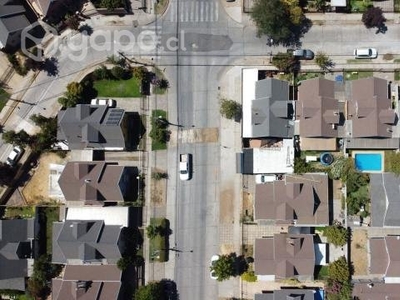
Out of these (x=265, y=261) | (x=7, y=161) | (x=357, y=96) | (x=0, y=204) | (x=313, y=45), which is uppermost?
(x=313, y=45)

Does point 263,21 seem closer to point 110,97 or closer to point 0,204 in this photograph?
point 110,97

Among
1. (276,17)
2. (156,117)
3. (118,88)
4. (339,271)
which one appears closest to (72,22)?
(118,88)

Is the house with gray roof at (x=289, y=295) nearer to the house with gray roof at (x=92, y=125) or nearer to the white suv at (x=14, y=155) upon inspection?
the house with gray roof at (x=92, y=125)

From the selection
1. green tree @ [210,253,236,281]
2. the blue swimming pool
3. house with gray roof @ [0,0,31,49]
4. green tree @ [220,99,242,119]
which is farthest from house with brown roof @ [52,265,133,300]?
the blue swimming pool

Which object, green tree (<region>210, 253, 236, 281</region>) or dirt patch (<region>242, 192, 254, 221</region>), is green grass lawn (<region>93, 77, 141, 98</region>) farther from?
green tree (<region>210, 253, 236, 281</region>)

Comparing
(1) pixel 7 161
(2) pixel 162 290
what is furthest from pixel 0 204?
(2) pixel 162 290

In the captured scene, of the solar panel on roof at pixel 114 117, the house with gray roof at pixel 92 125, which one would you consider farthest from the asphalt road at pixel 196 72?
the solar panel on roof at pixel 114 117
